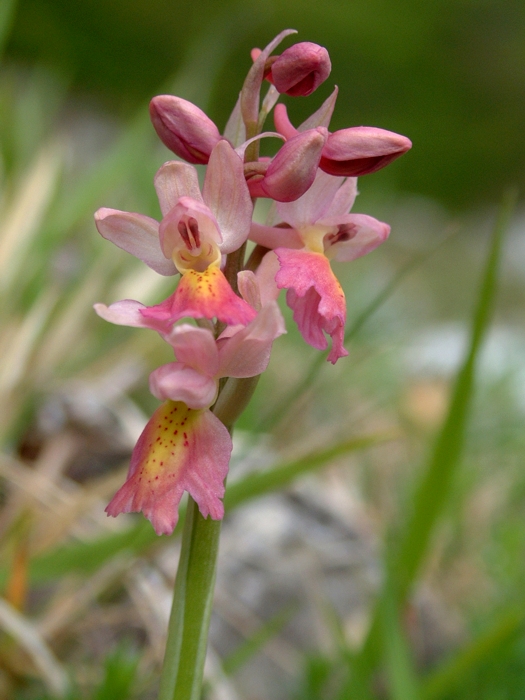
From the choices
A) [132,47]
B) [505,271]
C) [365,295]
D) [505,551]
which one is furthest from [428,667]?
[132,47]

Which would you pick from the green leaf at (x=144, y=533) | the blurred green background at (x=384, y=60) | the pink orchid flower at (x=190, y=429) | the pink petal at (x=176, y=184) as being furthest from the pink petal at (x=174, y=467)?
the blurred green background at (x=384, y=60)

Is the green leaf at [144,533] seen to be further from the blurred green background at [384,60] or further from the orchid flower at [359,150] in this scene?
the blurred green background at [384,60]

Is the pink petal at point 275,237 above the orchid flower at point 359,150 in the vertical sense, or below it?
below

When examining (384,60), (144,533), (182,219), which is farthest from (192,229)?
(384,60)

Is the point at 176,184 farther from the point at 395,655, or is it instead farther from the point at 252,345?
the point at 395,655

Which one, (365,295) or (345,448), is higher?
(345,448)

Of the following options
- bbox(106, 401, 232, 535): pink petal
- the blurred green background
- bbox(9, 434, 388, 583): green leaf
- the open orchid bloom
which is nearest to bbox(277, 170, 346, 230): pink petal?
the open orchid bloom

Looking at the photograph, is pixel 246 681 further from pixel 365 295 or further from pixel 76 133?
pixel 76 133
